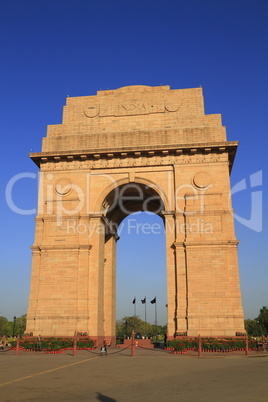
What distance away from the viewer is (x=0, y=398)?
8.98m

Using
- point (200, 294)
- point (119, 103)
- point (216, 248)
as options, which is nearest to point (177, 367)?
point (200, 294)

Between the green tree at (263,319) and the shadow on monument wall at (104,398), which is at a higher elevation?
the green tree at (263,319)

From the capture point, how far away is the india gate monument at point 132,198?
88.7 ft

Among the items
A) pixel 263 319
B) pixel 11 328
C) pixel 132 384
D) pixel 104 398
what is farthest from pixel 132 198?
pixel 11 328

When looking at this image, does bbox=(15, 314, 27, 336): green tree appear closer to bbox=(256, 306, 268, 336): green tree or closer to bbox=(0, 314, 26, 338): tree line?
bbox=(0, 314, 26, 338): tree line

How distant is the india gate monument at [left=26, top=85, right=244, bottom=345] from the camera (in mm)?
27031

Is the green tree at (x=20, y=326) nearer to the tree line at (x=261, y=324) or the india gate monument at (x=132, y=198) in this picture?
the tree line at (x=261, y=324)

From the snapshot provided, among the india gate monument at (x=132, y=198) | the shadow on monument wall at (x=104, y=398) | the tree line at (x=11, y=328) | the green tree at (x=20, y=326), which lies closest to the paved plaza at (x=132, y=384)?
the shadow on monument wall at (x=104, y=398)

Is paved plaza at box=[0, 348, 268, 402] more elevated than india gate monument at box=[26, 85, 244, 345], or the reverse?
india gate monument at box=[26, 85, 244, 345]

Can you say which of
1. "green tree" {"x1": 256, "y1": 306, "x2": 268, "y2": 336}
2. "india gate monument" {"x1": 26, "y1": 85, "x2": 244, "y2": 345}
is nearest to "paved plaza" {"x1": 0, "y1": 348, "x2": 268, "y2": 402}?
"india gate monument" {"x1": 26, "y1": 85, "x2": 244, "y2": 345}

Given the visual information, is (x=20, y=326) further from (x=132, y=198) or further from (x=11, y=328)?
(x=132, y=198)

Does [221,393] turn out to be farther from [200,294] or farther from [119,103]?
[119,103]

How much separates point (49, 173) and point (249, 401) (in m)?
25.2

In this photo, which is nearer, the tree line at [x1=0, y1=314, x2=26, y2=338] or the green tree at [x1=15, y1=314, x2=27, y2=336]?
the tree line at [x1=0, y1=314, x2=26, y2=338]
